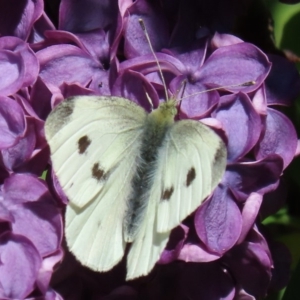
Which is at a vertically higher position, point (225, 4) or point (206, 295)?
point (225, 4)

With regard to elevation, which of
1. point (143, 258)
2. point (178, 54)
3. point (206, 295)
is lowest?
point (206, 295)

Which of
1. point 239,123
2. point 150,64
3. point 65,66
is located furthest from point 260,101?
point 65,66

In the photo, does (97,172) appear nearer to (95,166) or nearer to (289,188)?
(95,166)

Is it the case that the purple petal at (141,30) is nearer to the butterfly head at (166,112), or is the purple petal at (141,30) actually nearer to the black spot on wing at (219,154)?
the butterfly head at (166,112)

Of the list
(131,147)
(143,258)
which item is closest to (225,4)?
(131,147)

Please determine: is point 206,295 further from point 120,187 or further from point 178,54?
point 178,54

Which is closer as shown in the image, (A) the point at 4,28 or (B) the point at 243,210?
(B) the point at 243,210
